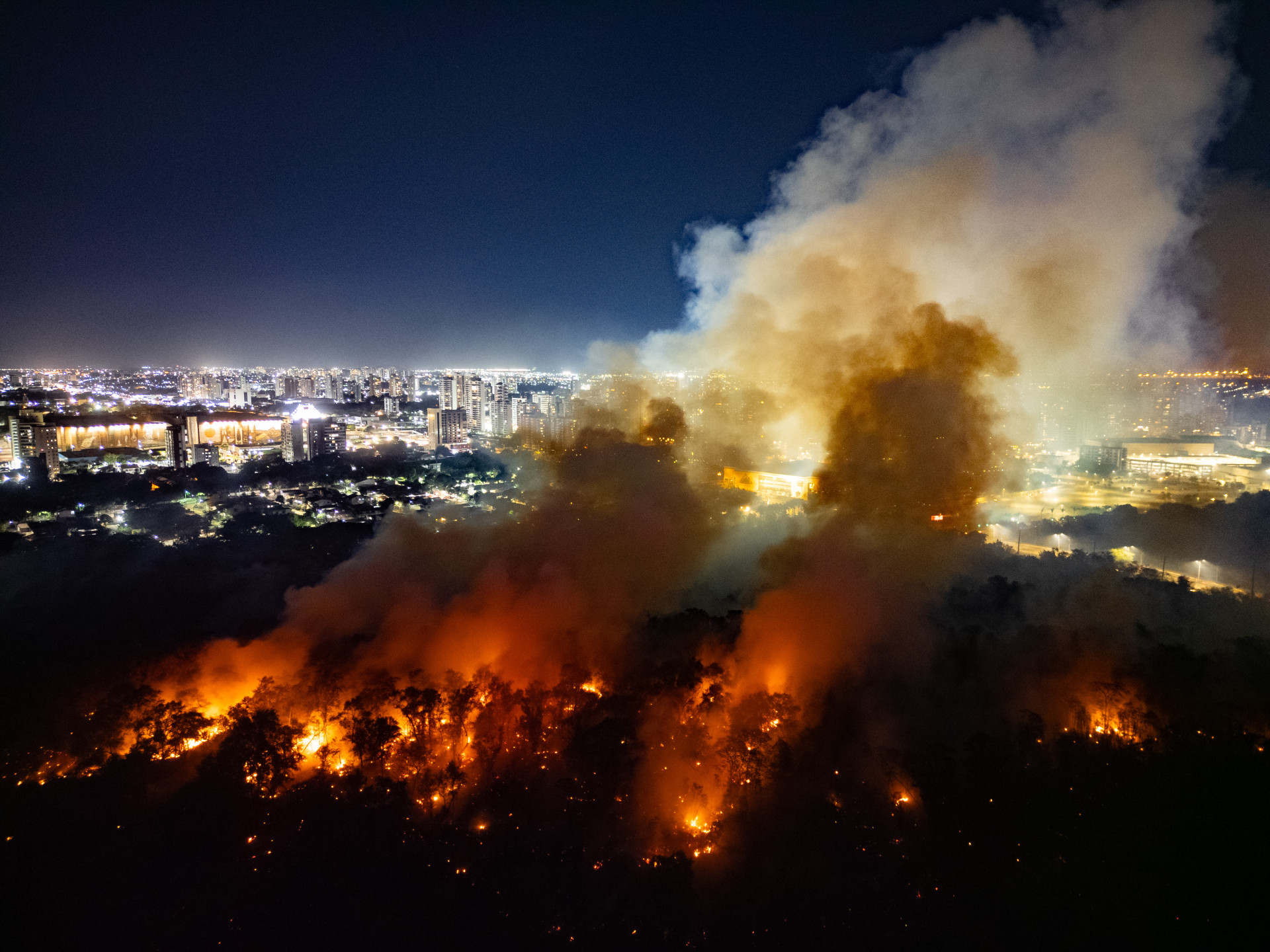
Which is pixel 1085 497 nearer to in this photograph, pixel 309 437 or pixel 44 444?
pixel 309 437

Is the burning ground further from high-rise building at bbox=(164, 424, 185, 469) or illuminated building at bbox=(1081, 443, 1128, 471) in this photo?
high-rise building at bbox=(164, 424, 185, 469)

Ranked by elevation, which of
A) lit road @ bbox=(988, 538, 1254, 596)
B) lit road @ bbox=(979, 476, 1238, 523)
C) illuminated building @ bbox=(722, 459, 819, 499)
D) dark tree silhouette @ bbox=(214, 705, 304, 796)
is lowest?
dark tree silhouette @ bbox=(214, 705, 304, 796)

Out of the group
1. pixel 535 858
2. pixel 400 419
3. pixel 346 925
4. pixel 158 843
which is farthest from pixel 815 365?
pixel 400 419

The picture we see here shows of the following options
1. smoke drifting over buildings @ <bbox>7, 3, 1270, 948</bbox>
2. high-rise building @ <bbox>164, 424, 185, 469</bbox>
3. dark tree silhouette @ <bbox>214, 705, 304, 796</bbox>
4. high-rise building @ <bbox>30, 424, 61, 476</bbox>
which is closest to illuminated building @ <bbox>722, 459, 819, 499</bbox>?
smoke drifting over buildings @ <bbox>7, 3, 1270, 948</bbox>

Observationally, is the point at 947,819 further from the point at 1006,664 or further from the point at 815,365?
the point at 815,365

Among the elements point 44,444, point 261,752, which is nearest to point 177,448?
point 44,444
